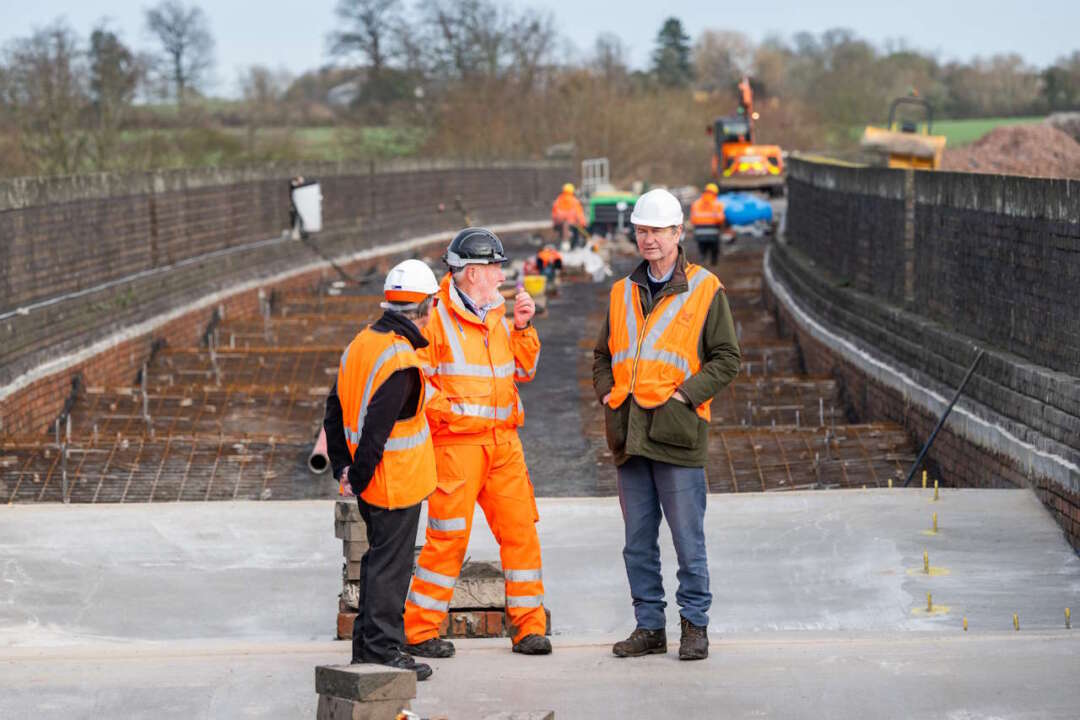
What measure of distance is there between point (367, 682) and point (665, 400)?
6.20 ft

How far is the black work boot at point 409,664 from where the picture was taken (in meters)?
6.58

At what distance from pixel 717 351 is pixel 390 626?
1.70 meters

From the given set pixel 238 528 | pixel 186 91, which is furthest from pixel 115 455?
pixel 186 91

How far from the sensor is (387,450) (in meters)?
6.67

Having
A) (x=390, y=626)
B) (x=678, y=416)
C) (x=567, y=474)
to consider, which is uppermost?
(x=678, y=416)

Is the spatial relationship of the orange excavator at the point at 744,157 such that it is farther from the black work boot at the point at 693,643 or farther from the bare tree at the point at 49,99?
the black work boot at the point at 693,643

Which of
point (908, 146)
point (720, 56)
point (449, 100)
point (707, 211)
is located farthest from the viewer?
point (720, 56)

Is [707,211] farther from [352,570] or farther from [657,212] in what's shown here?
[657,212]

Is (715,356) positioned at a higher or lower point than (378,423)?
higher

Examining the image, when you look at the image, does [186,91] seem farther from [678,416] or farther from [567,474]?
[678,416]

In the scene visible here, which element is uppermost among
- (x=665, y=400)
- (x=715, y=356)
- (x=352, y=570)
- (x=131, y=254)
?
(x=715, y=356)

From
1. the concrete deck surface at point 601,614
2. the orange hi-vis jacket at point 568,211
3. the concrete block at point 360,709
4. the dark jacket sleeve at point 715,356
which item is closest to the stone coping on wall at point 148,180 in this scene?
the orange hi-vis jacket at point 568,211

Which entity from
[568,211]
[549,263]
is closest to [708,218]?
[549,263]

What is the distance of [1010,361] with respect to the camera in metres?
11.2
